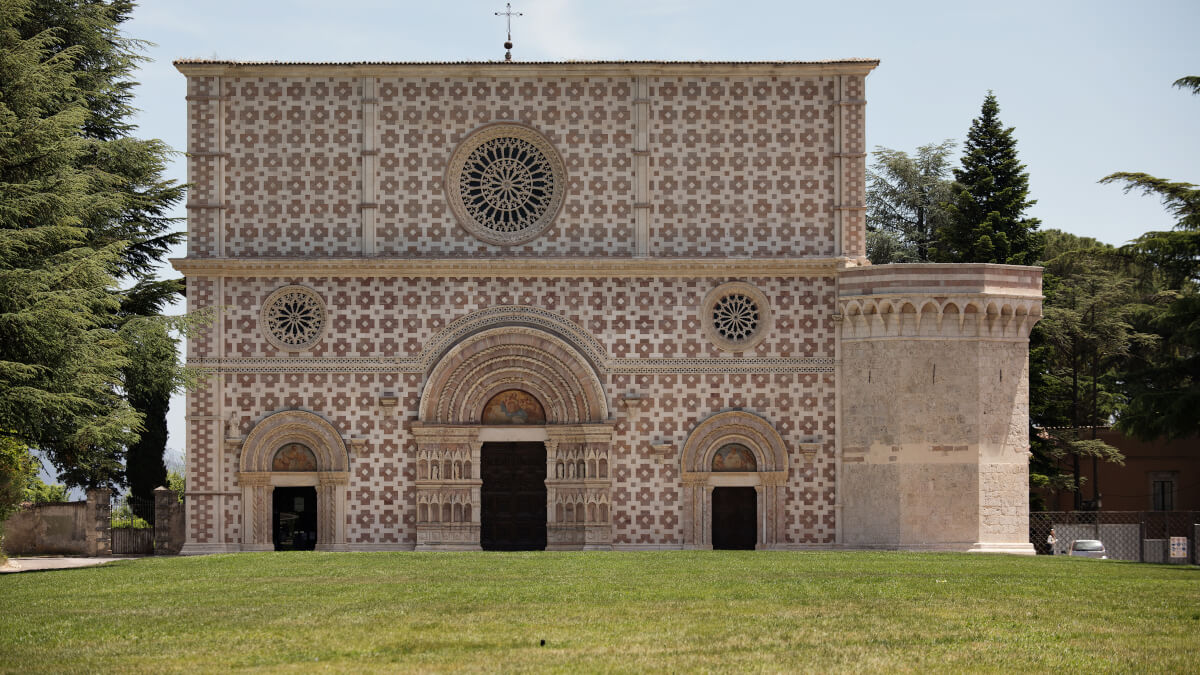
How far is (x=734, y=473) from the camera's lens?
37.5 metres

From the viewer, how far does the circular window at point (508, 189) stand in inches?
1500

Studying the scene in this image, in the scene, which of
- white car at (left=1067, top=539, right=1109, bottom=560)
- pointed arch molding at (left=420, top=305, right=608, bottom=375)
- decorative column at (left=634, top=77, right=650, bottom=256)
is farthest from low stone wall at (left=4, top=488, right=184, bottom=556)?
white car at (left=1067, top=539, right=1109, bottom=560)

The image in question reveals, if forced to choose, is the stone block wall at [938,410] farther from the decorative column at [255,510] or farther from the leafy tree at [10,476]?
the leafy tree at [10,476]

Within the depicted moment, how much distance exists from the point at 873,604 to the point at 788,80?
63.2 feet

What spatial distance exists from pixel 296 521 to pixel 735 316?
1147 cm

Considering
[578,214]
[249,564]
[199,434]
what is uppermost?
[578,214]

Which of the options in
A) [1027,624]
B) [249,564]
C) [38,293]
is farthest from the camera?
[249,564]

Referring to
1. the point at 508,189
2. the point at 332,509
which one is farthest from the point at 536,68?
the point at 332,509

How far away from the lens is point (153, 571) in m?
28.6

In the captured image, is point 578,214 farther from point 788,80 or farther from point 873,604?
point 873,604

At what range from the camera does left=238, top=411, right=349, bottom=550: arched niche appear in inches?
1475

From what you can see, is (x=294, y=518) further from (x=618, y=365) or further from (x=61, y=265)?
(x=61, y=265)

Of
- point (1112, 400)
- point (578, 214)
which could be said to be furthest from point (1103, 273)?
point (578, 214)

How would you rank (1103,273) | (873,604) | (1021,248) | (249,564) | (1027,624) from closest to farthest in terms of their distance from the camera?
(1027,624), (873,604), (249,564), (1021,248), (1103,273)
